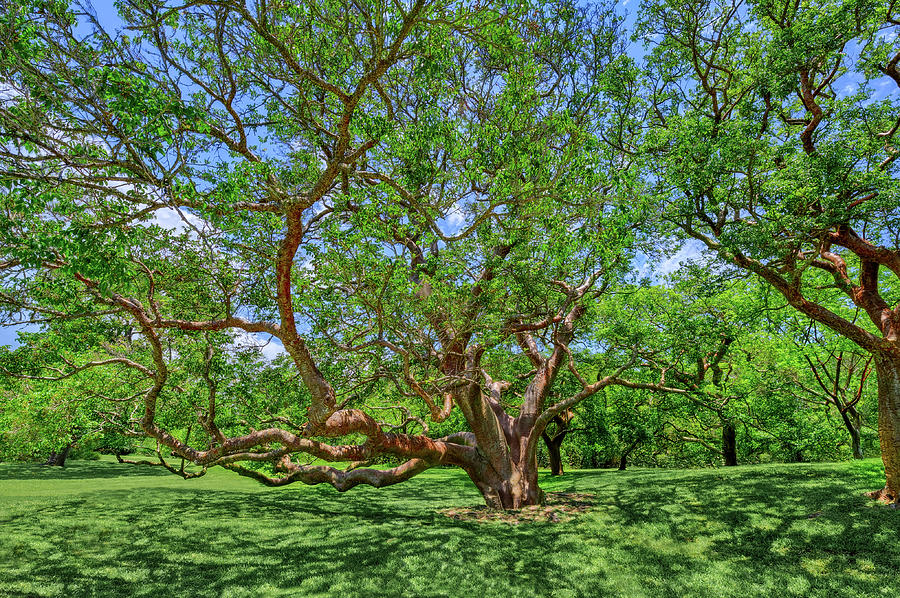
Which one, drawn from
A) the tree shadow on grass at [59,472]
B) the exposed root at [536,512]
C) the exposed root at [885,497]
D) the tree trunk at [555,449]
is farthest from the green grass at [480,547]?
the tree shadow on grass at [59,472]

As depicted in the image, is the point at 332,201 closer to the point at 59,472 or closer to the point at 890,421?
the point at 890,421

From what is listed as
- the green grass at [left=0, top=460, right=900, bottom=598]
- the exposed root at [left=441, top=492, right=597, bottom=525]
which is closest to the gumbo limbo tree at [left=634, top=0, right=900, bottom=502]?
the green grass at [left=0, top=460, right=900, bottom=598]

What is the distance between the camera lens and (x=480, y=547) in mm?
8016

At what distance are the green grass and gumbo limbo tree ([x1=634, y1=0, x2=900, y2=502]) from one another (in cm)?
272

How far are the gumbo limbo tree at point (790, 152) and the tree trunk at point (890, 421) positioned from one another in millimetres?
21

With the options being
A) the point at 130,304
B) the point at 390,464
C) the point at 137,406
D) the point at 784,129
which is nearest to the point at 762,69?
the point at 784,129

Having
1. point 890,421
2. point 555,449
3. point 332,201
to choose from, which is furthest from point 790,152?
point 555,449

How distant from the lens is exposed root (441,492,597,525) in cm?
1006

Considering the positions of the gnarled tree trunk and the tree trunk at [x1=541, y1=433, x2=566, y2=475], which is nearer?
the gnarled tree trunk

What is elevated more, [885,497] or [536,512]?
[885,497]

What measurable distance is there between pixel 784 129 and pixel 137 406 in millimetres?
17782

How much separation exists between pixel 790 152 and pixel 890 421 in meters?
5.90

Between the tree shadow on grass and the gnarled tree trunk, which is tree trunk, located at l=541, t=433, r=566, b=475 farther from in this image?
the tree shadow on grass

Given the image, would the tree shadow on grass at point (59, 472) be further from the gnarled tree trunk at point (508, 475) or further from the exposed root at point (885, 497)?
the exposed root at point (885, 497)
